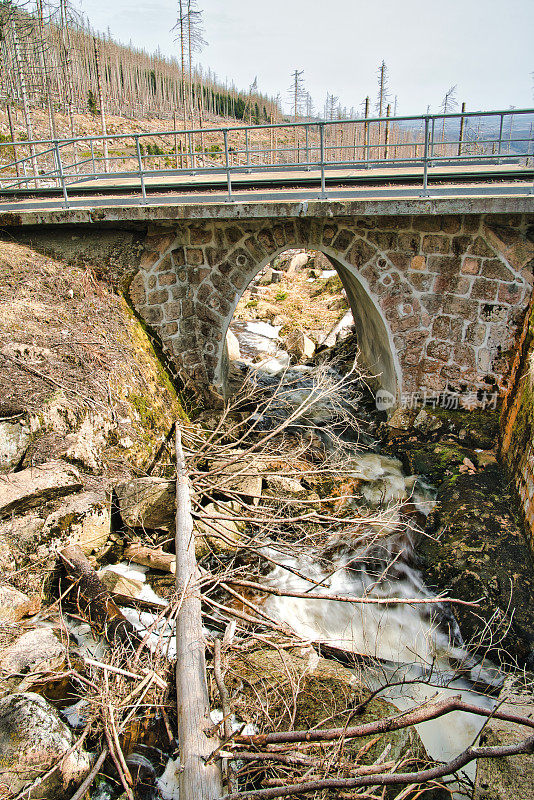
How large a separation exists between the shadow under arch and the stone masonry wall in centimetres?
4

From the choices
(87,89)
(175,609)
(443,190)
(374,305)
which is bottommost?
(175,609)

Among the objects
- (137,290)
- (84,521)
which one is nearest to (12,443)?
(84,521)

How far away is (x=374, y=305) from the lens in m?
8.28

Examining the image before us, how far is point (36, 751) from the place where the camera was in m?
3.50

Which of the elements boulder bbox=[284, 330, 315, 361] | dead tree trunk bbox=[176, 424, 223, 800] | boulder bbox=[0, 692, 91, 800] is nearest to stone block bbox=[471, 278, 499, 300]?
dead tree trunk bbox=[176, 424, 223, 800]

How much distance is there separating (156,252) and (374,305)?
135 inches

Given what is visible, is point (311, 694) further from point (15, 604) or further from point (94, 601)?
point (15, 604)

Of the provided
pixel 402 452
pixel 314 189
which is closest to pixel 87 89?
pixel 314 189

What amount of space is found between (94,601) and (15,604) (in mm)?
688

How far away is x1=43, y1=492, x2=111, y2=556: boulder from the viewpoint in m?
5.59

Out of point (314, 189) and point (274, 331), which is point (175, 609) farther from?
point (274, 331)

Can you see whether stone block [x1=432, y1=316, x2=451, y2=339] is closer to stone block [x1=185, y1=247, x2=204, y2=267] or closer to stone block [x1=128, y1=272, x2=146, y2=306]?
stone block [x1=185, y1=247, x2=204, y2=267]

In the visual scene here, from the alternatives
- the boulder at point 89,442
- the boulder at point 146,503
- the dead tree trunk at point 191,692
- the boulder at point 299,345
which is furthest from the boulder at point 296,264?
the dead tree trunk at point 191,692

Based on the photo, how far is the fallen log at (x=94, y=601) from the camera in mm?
4855
